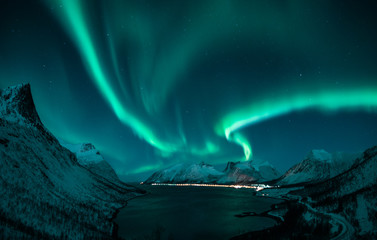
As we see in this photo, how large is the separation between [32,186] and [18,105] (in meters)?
54.1

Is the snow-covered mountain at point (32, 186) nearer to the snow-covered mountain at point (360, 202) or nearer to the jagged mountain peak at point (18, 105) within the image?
the jagged mountain peak at point (18, 105)

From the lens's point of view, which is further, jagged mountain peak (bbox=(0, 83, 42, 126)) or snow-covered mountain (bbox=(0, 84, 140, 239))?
jagged mountain peak (bbox=(0, 83, 42, 126))

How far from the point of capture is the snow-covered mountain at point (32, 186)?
3956cm

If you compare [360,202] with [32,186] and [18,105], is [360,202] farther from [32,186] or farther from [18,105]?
[18,105]

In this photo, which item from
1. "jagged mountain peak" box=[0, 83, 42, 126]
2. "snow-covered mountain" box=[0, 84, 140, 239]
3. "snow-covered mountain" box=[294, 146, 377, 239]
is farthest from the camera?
"jagged mountain peak" box=[0, 83, 42, 126]

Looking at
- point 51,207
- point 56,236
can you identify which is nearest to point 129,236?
point 56,236

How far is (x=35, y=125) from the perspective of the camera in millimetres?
93750

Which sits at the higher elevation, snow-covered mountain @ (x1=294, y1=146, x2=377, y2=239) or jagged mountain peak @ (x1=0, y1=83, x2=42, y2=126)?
jagged mountain peak @ (x1=0, y1=83, x2=42, y2=126)

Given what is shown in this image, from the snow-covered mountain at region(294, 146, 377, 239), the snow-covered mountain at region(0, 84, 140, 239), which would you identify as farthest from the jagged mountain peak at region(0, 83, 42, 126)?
the snow-covered mountain at region(294, 146, 377, 239)

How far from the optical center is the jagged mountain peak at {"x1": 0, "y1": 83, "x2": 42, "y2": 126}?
273ft

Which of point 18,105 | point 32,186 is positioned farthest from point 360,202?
point 18,105

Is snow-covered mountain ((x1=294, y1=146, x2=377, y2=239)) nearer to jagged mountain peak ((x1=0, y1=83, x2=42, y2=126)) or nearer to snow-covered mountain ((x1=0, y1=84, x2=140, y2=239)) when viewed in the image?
snow-covered mountain ((x1=0, y1=84, x2=140, y2=239))

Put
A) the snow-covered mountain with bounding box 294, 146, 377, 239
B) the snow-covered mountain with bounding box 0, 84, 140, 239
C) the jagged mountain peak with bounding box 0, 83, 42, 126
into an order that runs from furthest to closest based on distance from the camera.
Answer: the jagged mountain peak with bounding box 0, 83, 42, 126 < the snow-covered mountain with bounding box 294, 146, 377, 239 < the snow-covered mountain with bounding box 0, 84, 140, 239

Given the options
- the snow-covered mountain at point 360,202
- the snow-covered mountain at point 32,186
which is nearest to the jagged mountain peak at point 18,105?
the snow-covered mountain at point 32,186
